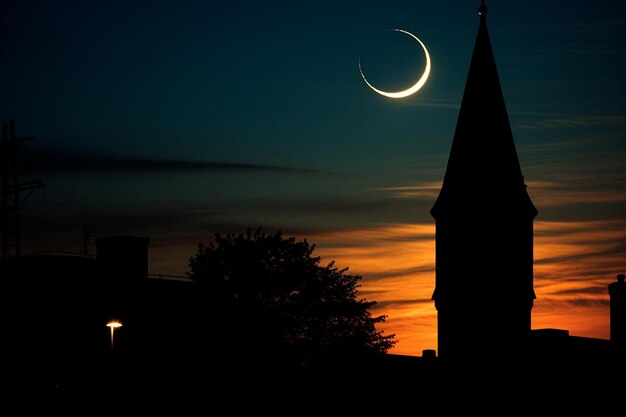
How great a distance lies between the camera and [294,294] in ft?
284

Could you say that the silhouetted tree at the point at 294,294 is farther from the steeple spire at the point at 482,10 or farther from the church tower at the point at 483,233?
the steeple spire at the point at 482,10

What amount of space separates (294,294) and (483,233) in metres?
17.7

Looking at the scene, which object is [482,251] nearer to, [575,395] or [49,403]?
[575,395]

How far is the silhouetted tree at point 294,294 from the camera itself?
82.1 metres

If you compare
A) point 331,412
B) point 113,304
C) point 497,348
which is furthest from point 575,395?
point 113,304

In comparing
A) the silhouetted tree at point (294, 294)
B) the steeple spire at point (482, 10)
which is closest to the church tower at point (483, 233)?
the steeple spire at point (482, 10)

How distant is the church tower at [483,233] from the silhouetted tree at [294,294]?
10.0 m

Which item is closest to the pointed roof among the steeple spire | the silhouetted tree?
the steeple spire

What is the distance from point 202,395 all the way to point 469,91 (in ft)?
73.2

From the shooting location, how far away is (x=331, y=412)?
6881 cm

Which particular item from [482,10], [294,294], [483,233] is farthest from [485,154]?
[294,294]

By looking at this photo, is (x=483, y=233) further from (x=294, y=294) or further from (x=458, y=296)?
(x=294, y=294)

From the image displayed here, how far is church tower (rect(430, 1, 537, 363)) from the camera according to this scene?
2844 inches

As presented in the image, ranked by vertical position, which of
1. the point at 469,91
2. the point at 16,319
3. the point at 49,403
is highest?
the point at 469,91
